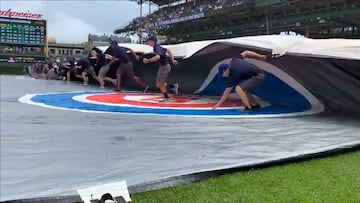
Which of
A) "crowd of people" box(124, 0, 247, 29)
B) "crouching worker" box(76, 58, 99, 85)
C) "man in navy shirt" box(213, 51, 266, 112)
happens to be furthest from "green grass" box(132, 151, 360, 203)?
"crowd of people" box(124, 0, 247, 29)

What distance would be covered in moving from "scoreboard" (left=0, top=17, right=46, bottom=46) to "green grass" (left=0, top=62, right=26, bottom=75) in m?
7.19

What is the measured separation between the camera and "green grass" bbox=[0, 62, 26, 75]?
135ft

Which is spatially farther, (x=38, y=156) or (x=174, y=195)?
(x=38, y=156)

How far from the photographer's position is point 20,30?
32656mm

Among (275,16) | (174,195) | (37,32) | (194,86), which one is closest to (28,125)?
(174,195)

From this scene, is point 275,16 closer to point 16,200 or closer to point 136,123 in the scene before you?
point 136,123

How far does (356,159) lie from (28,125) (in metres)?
3.41

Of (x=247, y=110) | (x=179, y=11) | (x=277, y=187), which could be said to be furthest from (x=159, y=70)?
(x=179, y=11)

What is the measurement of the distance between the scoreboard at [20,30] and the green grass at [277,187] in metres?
31.7

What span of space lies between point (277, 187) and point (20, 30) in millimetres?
32797

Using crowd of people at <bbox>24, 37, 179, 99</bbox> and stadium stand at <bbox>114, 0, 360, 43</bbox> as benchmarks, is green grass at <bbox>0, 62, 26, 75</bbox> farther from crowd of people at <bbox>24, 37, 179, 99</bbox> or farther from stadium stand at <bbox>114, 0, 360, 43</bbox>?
crowd of people at <bbox>24, 37, 179, 99</bbox>

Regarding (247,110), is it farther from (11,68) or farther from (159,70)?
(11,68)

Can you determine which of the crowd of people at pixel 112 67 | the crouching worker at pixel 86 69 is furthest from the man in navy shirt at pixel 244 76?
the crouching worker at pixel 86 69

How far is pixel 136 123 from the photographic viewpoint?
5.40 m
